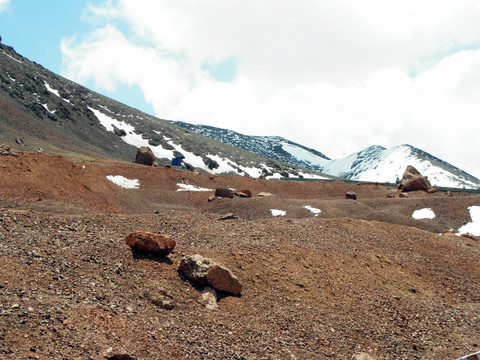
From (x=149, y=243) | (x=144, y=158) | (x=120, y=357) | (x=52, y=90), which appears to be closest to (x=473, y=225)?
(x=149, y=243)

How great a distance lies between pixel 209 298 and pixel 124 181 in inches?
1432

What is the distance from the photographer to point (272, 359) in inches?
371

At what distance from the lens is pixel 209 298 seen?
36.0 feet

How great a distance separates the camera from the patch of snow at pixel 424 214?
38894 millimetres

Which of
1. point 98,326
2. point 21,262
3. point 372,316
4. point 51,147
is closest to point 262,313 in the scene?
point 372,316

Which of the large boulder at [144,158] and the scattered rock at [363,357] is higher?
the large boulder at [144,158]

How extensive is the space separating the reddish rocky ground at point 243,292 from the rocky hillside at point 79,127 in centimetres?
4773

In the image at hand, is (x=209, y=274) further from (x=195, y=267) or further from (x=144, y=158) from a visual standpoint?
(x=144, y=158)

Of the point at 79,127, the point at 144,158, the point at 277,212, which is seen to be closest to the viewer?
the point at 277,212

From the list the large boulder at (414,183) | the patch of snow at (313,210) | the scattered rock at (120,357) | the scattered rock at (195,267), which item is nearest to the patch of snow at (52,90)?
the large boulder at (414,183)

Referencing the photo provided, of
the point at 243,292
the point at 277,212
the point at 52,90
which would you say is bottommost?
the point at 243,292

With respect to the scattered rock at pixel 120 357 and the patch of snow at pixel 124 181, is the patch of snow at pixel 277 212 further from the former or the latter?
the scattered rock at pixel 120 357

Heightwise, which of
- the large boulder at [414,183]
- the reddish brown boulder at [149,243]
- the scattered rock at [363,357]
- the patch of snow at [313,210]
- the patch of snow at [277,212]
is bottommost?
the scattered rock at [363,357]

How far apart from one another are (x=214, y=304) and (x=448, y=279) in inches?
427
